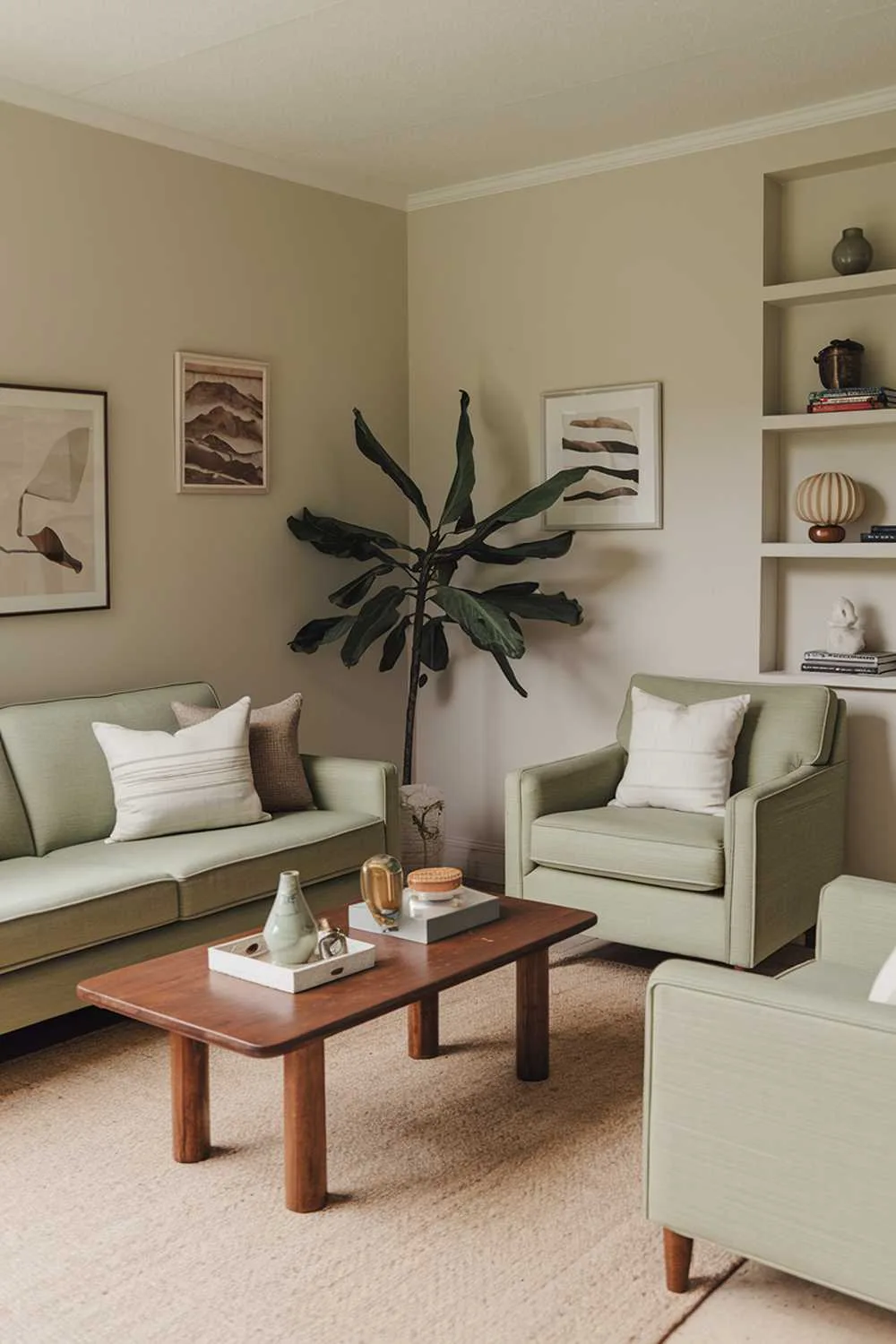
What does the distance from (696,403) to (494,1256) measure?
3203 mm

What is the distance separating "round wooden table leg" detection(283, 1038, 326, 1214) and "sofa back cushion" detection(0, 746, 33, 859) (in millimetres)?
1500

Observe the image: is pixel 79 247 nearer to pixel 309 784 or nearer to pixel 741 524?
pixel 309 784

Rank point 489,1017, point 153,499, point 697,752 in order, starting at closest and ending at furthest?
point 489,1017, point 697,752, point 153,499

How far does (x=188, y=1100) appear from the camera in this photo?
2.87 metres

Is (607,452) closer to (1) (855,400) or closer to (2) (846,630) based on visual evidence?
(1) (855,400)

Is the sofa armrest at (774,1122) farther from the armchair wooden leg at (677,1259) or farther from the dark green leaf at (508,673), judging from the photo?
the dark green leaf at (508,673)

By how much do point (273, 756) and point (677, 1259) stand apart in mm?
2264

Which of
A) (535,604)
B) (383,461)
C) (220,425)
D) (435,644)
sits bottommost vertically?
(435,644)

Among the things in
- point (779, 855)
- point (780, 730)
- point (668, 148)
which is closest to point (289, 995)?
point (779, 855)

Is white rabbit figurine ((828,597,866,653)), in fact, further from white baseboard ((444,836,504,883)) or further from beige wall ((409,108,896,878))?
white baseboard ((444,836,504,883))

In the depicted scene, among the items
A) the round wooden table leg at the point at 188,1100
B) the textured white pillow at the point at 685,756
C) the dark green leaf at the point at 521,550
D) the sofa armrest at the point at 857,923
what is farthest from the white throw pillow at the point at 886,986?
the dark green leaf at the point at 521,550

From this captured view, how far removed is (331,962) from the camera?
2836 mm

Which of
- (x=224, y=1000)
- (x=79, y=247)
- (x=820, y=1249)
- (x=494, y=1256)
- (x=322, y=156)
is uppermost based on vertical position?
(x=322, y=156)

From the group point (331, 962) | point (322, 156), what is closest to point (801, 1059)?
point (331, 962)
